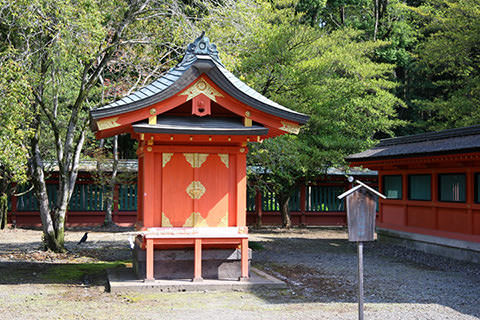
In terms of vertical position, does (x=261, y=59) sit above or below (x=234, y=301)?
above

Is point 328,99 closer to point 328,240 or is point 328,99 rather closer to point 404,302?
point 328,240

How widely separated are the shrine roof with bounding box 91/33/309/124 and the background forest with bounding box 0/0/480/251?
2368 millimetres

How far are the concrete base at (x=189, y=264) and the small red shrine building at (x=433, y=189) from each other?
22.2 ft

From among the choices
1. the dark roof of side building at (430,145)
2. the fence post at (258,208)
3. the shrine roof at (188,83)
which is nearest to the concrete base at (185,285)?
the shrine roof at (188,83)

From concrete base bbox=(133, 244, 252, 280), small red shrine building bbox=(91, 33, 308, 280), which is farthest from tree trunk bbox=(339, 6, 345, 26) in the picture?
concrete base bbox=(133, 244, 252, 280)

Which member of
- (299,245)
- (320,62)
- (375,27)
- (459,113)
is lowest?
(299,245)

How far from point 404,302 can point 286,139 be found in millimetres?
10463

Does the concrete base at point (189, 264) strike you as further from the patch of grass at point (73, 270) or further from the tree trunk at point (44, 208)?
the tree trunk at point (44, 208)

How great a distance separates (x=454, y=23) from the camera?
2358cm

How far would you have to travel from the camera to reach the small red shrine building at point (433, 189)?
14.7 m

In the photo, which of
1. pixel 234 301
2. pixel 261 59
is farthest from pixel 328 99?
pixel 234 301

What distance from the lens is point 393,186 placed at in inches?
766

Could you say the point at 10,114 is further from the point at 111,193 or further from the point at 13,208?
the point at 13,208

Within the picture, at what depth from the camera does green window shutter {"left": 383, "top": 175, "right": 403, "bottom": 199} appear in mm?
19016
